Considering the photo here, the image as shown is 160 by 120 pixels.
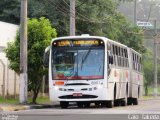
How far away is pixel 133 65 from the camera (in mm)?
38219

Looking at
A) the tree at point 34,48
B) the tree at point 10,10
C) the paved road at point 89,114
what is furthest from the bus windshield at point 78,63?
the tree at point 10,10

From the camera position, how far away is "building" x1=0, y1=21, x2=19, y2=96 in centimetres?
3981

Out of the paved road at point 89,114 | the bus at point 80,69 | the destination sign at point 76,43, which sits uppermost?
the destination sign at point 76,43

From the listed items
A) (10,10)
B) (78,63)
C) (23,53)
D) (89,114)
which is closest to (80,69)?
(78,63)

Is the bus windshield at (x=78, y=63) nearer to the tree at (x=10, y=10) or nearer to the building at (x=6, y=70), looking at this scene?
the building at (x=6, y=70)

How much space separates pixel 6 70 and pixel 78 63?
1219 centimetres

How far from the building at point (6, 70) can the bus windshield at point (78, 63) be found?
10.9 meters

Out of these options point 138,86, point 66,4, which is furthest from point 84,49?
point 66,4

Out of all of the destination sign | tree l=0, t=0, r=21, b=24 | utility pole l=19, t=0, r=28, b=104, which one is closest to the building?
tree l=0, t=0, r=21, b=24

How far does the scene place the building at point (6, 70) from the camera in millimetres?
39812

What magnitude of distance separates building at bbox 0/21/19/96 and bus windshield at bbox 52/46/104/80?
10.9 m

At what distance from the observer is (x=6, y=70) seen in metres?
40.5

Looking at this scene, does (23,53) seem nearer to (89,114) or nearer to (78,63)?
(78,63)

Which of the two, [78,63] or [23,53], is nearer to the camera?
[78,63]
